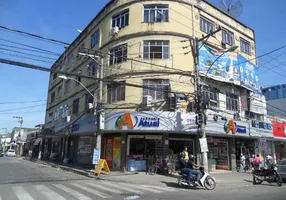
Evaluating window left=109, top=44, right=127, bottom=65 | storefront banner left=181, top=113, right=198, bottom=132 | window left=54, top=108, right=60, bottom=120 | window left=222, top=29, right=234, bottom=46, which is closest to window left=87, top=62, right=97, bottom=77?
window left=109, top=44, right=127, bottom=65

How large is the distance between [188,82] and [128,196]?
39.1 feet

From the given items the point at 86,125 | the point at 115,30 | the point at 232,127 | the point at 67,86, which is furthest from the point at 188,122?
the point at 67,86

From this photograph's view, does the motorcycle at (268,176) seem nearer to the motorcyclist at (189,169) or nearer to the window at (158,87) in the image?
the motorcyclist at (189,169)

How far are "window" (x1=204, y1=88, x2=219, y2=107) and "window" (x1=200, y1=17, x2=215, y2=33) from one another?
5217 mm

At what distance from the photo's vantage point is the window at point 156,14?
20.7m

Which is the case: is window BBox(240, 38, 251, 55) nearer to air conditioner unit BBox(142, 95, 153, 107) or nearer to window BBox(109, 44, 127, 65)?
window BBox(109, 44, 127, 65)

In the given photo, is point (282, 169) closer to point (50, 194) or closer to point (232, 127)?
point (232, 127)

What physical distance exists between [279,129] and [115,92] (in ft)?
58.4

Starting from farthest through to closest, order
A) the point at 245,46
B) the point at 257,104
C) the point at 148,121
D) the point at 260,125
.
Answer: the point at 245,46 → the point at 257,104 → the point at 260,125 → the point at 148,121

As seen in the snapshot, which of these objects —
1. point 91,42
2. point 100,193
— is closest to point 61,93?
point 91,42

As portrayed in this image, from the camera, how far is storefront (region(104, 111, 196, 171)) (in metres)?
18.1

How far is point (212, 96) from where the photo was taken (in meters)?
21.6

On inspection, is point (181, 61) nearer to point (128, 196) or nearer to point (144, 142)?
point (144, 142)

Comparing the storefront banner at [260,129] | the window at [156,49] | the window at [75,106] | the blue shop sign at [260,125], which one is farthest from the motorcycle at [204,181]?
the window at [75,106]
